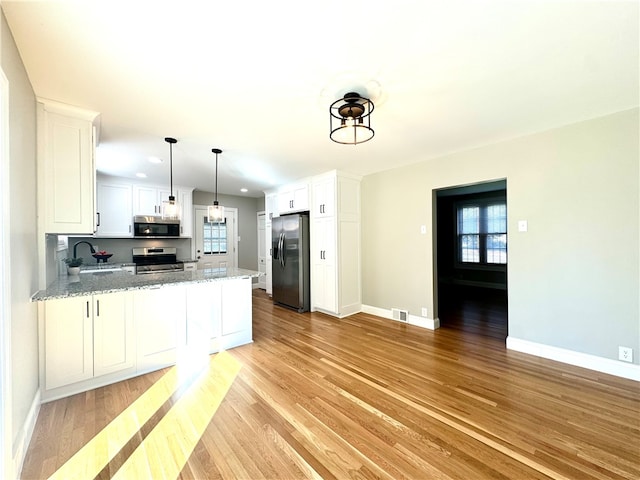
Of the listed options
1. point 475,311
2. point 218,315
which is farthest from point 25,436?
point 475,311

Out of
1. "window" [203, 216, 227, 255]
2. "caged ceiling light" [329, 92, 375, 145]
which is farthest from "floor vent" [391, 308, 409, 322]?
"window" [203, 216, 227, 255]

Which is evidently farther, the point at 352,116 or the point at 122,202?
the point at 122,202

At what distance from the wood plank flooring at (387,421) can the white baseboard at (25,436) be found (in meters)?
0.04

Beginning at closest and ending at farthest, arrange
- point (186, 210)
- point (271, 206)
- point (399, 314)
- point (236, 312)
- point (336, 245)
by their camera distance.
Answer: point (236, 312), point (399, 314), point (336, 245), point (186, 210), point (271, 206)

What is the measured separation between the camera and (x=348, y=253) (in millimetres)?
4664

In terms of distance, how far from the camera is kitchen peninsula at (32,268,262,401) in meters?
2.20

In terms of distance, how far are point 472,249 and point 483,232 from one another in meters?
0.52

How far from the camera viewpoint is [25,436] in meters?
1.66

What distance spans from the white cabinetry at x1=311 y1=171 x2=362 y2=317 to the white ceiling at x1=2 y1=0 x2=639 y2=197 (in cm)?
170

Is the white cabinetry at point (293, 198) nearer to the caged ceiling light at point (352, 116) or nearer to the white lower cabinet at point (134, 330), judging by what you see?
the white lower cabinet at point (134, 330)

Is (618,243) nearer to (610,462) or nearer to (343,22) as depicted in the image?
(610,462)

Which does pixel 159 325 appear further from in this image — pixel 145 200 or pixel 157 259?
pixel 145 200

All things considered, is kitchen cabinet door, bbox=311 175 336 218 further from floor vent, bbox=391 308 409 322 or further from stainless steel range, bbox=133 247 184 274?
stainless steel range, bbox=133 247 184 274

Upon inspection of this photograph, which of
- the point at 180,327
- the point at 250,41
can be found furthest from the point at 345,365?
the point at 250,41
